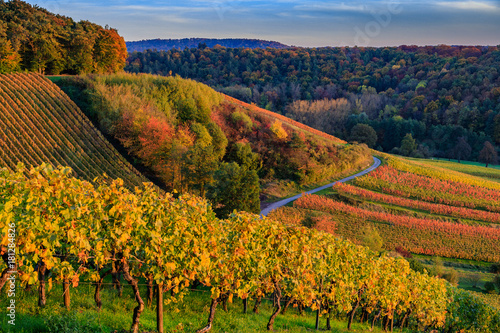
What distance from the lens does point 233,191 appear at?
3422 cm

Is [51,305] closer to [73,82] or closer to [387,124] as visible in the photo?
[73,82]

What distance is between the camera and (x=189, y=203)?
34.2 ft

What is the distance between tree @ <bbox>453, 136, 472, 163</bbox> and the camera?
96.2m

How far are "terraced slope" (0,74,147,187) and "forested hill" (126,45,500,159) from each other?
74683 mm

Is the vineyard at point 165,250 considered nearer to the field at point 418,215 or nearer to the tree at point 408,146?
the field at point 418,215

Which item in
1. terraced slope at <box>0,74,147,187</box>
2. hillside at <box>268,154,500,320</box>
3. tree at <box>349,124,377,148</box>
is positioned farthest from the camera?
tree at <box>349,124,377,148</box>

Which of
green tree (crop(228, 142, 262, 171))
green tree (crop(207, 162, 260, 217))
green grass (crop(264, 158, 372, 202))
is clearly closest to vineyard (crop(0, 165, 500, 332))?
green tree (crop(207, 162, 260, 217))

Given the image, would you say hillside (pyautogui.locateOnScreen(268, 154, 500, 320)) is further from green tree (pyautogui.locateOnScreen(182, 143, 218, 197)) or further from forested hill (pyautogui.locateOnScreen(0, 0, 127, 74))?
forested hill (pyautogui.locateOnScreen(0, 0, 127, 74))

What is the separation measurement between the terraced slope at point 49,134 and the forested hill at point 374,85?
74683 millimetres

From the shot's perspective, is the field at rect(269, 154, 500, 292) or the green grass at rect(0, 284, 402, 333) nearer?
the green grass at rect(0, 284, 402, 333)

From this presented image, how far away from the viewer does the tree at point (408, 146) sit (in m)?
96.4

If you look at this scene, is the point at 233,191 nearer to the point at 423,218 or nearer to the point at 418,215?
the point at 423,218

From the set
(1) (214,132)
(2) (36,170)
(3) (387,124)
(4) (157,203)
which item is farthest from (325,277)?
(3) (387,124)

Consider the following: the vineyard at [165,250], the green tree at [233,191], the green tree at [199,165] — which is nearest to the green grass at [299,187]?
the green tree at [199,165]
